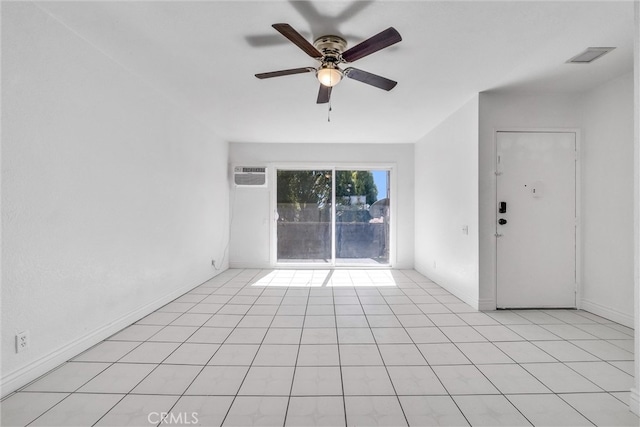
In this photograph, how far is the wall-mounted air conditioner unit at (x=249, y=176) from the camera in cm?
Result: 501

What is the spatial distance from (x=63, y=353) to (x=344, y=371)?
79.9 inches

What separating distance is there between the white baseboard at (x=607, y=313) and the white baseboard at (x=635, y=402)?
5.03 ft

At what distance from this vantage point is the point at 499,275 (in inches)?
118

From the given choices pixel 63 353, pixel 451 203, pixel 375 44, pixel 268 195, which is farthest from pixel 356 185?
pixel 63 353

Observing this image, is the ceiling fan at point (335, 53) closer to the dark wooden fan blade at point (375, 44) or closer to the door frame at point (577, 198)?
the dark wooden fan blade at point (375, 44)

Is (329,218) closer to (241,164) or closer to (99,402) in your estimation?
(241,164)

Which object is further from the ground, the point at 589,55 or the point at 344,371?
the point at 589,55

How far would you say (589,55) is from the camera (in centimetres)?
228

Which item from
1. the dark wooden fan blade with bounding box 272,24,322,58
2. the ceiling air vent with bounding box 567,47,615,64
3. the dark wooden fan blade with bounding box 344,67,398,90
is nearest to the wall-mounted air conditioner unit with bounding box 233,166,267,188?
the dark wooden fan blade with bounding box 344,67,398,90

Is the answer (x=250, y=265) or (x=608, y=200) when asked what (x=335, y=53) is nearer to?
(x=608, y=200)

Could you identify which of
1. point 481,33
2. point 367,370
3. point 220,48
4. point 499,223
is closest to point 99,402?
point 367,370

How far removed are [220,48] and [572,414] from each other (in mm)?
3408

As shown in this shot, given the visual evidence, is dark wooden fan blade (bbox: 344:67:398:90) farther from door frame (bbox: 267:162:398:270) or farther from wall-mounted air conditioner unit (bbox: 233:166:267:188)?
wall-mounted air conditioner unit (bbox: 233:166:267:188)

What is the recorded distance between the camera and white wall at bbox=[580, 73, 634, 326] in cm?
258
